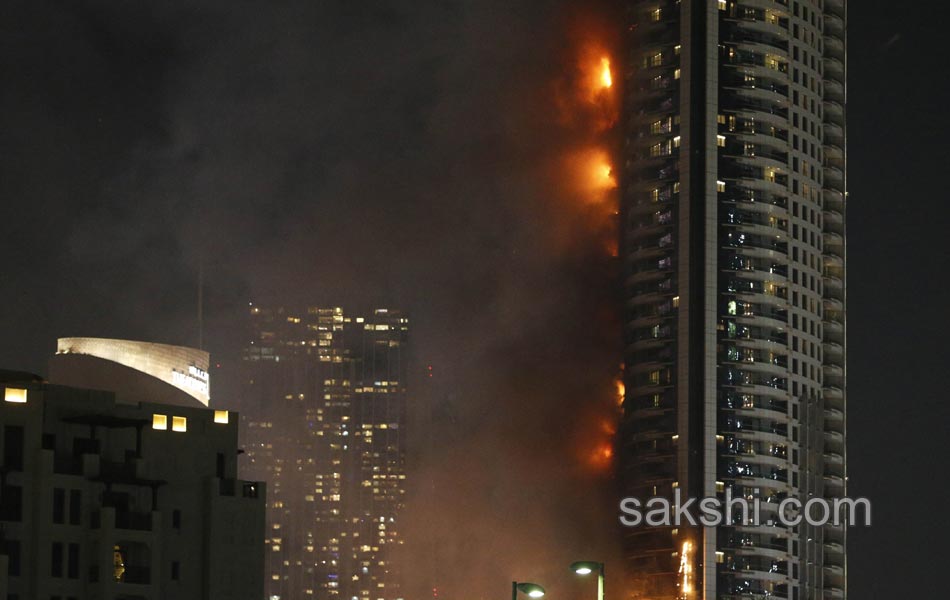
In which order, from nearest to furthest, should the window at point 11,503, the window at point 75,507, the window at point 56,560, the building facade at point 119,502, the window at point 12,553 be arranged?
1. the window at point 12,553
2. the window at point 11,503
3. the window at point 56,560
4. the building facade at point 119,502
5. the window at point 75,507

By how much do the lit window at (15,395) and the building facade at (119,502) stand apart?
93 mm

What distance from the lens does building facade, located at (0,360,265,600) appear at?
439 ft

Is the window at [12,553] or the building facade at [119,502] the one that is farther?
the building facade at [119,502]

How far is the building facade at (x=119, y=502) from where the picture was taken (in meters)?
134

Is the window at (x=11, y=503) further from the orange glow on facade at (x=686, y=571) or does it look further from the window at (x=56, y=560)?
the orange glow on facade at (x=686, y=571)

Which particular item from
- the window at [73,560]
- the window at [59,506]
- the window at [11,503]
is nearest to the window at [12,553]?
the window at [11,503]

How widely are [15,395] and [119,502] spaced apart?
9.97 meters

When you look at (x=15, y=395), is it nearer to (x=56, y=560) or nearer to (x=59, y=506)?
(x=59, y=506)

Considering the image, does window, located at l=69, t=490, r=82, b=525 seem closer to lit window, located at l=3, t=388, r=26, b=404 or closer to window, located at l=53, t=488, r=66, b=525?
window, located at l=53, t=488, r=66, b=525

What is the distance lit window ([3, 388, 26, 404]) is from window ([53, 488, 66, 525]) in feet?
20.8

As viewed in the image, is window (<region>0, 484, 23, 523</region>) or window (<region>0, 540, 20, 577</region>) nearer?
window (<region>0, 540, 20, 577</region>)

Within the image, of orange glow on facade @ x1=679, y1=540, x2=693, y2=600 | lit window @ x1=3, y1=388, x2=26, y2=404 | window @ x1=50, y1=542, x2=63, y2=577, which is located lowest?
window @ x1=50, y1=542, x2=63, y2=577

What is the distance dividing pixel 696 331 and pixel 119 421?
246ft

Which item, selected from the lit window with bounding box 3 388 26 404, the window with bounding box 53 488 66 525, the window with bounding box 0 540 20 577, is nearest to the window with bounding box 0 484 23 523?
the window with bounding box 0 540 20 577
